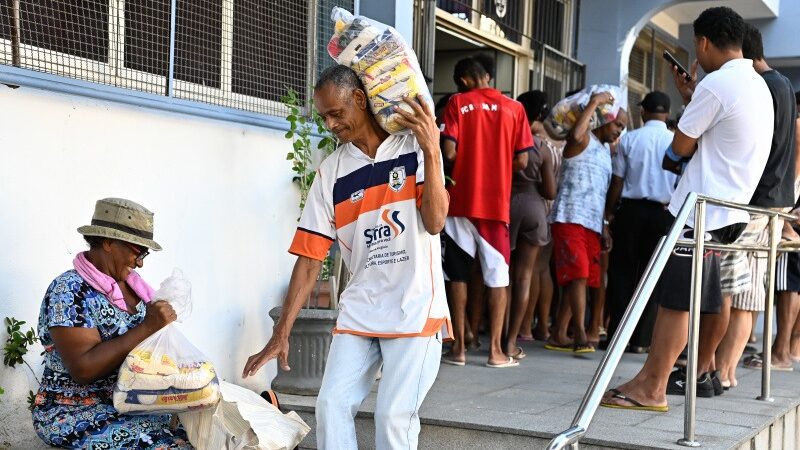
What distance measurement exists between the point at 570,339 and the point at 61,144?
4.39 meters

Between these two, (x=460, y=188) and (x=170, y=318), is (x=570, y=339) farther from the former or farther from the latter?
(x=170, y=318)

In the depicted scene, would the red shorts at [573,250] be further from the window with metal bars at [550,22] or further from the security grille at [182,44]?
the window with metal bars at [550,22]

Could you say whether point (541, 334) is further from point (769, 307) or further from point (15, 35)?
point (15, 35)

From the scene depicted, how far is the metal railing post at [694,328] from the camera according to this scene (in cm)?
406

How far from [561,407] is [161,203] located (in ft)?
7.08

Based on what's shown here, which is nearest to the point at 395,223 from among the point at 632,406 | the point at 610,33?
the point at 632,406

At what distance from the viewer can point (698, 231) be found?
13.9ft

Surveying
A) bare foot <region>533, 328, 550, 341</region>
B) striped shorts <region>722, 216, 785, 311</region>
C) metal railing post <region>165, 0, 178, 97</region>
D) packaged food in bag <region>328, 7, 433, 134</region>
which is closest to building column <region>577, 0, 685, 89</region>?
bare foot <region>533, 328, 550, 341</region>

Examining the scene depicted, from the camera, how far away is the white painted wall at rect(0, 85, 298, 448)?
396 centimetres

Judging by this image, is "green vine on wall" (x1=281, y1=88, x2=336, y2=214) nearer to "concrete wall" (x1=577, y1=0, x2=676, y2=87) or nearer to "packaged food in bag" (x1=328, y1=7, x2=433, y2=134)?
"packaged food in bag" (x1=328, y1=7, x2=433, y2=134)

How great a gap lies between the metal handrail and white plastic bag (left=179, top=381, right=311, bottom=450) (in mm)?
1103

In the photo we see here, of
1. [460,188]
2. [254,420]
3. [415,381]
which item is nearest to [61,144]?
[254,420]

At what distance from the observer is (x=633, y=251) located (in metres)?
6.99

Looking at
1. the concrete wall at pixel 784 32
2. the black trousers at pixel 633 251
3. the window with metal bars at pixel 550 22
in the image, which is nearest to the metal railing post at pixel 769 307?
the black trousers at pixel 633 251
